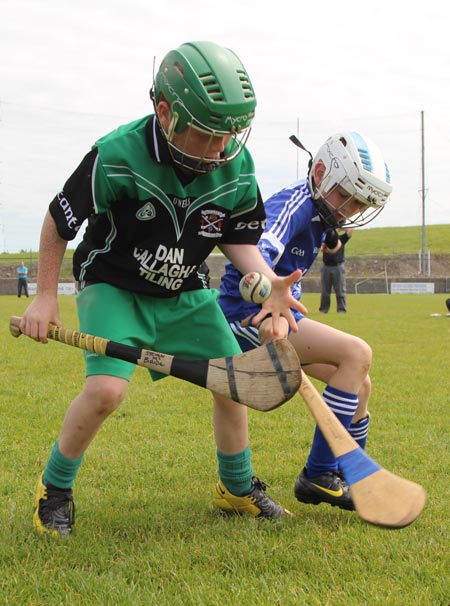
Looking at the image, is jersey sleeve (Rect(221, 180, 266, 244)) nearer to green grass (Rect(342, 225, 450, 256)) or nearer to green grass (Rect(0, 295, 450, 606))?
green grass (Rect(0, 295, 450, 606))

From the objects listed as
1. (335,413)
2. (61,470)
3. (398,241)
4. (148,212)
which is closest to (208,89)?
(148,212)

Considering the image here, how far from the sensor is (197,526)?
9.42 ft

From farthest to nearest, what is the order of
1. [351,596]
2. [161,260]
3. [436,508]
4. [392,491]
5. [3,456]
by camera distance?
[3,456] → [436,508] → [161,260] → [392,491] → [351,596]

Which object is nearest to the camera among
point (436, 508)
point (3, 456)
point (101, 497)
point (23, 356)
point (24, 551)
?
point (24, 551)

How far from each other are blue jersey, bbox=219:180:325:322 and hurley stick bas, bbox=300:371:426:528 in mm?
806

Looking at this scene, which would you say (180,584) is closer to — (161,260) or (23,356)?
(161,260)

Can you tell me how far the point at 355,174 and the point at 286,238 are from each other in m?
0.43

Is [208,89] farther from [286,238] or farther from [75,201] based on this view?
[286,238]

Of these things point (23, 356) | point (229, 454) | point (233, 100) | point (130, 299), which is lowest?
point (23, 356)

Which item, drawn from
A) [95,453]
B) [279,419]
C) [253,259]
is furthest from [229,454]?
[279,419]

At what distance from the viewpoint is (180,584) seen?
2299mm

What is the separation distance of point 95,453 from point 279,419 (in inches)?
55.3

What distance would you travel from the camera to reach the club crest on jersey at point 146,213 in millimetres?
2701

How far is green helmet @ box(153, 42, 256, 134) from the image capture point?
243cm
